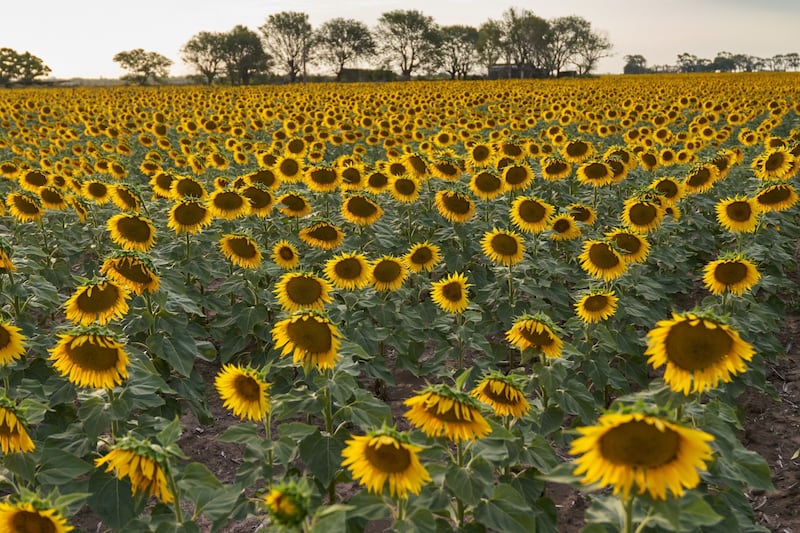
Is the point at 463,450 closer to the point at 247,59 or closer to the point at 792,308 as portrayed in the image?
the point at 792,308

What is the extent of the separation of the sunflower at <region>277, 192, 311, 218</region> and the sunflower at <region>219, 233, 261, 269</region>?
1631mm

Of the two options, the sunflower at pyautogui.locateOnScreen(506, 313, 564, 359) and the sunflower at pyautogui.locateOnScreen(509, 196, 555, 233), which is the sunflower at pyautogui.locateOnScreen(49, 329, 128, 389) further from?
the sunflower at pyautogui.locateOnScreen(509, 196, 555, 233)

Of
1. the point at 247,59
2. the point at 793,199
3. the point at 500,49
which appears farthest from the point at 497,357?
the point at 500,49

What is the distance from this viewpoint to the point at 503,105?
2295cm

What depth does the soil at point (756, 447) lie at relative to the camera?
4547mm

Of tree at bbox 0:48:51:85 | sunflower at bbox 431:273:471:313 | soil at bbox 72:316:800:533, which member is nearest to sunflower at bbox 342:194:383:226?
soil at bbox 72:316:800:533

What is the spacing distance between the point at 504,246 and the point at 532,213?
0.96 metres

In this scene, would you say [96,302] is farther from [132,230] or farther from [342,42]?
[342,42]

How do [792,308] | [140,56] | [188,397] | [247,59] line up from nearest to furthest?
[188,397]
[792,308]
[247,59]
[140,56]

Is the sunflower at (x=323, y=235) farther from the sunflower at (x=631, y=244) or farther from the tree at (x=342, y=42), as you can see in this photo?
the tree at (x=342, y=42)

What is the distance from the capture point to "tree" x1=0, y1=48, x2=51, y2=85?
7719cm

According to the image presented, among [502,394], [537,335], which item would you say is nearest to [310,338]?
[502,394]

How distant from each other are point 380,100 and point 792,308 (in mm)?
19849

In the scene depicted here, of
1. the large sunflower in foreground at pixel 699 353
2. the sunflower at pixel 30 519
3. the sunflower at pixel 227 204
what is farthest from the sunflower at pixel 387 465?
the sunflower at pixel 227 204
